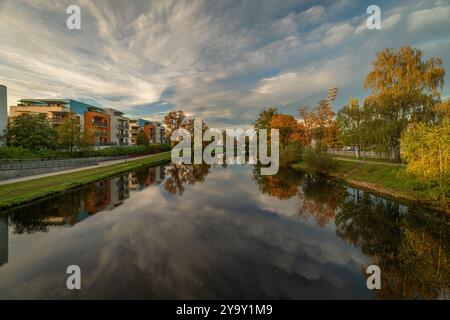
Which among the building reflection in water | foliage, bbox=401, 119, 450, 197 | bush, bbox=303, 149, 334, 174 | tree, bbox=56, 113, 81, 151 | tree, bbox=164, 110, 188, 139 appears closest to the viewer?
the building reflection in water

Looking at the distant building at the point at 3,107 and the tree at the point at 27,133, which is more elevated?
the distant building at the point at 3,107

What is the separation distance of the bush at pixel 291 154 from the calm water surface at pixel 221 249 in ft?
65.5

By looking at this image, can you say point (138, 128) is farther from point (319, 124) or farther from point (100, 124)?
point (319, 124)

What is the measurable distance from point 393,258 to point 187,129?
61.1 metres

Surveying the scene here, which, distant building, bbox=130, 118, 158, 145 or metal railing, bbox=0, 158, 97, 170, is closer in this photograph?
metal railing, bbox=0, 158, 97, 170

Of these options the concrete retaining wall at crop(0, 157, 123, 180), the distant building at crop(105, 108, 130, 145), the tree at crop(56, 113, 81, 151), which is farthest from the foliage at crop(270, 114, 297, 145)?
the distant building at crop(105, 108, 130, 145)

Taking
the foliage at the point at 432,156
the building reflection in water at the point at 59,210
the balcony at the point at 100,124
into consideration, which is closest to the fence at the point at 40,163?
the building reflection in water at the point at 59,210

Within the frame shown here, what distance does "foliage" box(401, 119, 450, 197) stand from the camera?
34.1ft

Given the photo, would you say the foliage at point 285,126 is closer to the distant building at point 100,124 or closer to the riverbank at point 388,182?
the riverbank at point 388,182

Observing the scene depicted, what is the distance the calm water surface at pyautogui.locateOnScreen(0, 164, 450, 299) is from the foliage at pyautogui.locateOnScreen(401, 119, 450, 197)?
6.78 feet

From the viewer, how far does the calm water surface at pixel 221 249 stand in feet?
16.5

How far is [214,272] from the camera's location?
5.65 metres

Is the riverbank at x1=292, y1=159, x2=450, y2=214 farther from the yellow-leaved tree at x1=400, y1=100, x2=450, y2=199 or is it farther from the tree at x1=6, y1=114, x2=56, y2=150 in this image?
the tree at x1=6, y1=114, x2=56, y2=150

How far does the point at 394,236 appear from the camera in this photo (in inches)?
319
